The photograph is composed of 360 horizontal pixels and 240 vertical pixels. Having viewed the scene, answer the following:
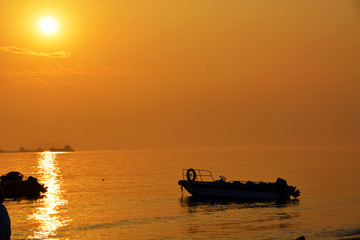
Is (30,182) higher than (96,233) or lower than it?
higher

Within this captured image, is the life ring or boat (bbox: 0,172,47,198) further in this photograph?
boat (bbox: 0,172,47,198)

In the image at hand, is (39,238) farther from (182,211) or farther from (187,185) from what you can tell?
(187,185)

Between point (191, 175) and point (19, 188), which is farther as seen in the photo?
point (19, 188)

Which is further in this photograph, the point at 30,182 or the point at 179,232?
the point at 30,182

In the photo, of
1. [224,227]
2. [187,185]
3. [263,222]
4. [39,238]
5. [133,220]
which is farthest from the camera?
[187,185]

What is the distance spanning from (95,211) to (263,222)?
2212 centimetres

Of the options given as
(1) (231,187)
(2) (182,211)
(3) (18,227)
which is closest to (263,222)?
→ (2) (182,211)

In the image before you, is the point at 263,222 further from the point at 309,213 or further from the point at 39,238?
the point at 39,238

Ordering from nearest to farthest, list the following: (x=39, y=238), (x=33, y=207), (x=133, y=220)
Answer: (x=39, y=238), (x=133, y=220), (x=33, y=207)

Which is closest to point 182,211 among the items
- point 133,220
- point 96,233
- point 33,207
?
point 133,220

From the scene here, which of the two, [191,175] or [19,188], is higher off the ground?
[19,188]

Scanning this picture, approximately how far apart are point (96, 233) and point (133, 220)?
8296 millimetres

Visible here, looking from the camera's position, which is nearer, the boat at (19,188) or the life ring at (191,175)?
the life ring at (191,175)

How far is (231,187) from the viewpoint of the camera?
63438mm
